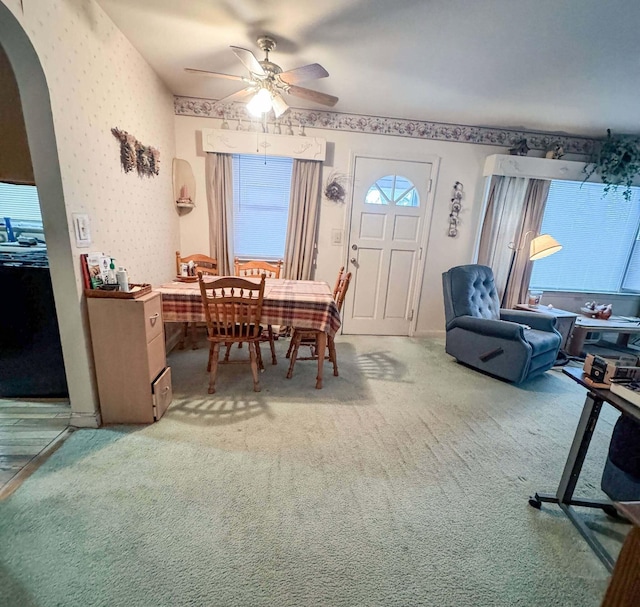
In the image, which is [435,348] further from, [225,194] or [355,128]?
[225,194]

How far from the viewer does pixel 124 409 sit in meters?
1.94

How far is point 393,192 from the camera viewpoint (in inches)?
141

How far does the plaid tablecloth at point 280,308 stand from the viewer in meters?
2.24

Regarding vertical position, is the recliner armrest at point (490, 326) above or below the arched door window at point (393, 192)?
below

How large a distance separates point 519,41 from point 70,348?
3387mm

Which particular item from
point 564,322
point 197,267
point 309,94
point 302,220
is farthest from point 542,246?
point 197,267

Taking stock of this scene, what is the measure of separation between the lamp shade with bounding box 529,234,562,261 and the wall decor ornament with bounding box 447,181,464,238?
83 centimetres

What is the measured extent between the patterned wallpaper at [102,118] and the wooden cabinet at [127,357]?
418 mm

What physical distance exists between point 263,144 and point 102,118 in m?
1.60

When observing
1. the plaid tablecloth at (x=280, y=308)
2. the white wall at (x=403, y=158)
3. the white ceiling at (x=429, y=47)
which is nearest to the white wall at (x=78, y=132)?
the white ceiling at (x=429, y=47)

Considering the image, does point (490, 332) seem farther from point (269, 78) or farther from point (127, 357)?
point (127, 357)

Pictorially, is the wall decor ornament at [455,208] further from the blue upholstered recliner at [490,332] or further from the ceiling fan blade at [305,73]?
the ceiling fan blade at [305,73]

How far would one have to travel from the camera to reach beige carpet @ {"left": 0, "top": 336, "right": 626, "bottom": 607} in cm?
111

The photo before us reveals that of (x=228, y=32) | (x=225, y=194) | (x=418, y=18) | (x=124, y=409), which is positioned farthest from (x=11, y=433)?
(x=418, y=18)
